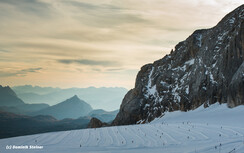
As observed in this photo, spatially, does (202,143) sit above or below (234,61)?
below

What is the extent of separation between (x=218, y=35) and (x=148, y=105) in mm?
30777

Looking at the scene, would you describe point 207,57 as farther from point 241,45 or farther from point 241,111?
point 241,111

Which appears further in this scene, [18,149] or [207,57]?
[207,57]

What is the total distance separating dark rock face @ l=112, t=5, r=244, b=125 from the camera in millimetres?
50375

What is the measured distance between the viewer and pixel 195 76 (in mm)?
64562

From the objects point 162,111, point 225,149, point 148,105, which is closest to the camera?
point 225,149

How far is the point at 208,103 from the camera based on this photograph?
5425 centimetres

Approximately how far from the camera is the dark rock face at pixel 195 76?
165 ft

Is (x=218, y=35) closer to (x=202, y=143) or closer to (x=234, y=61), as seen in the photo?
(x=234, y=61)

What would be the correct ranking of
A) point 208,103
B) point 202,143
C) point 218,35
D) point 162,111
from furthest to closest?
point 162,111 → point 218,35 → point 208,103 → point 202,143

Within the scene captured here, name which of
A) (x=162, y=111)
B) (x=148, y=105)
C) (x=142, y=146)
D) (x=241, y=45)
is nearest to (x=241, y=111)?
(x=241, y=45)

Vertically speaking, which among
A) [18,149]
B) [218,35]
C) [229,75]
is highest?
[218,35]

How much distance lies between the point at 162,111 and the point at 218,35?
88.7 ft

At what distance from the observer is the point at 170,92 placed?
7219 centimetres
